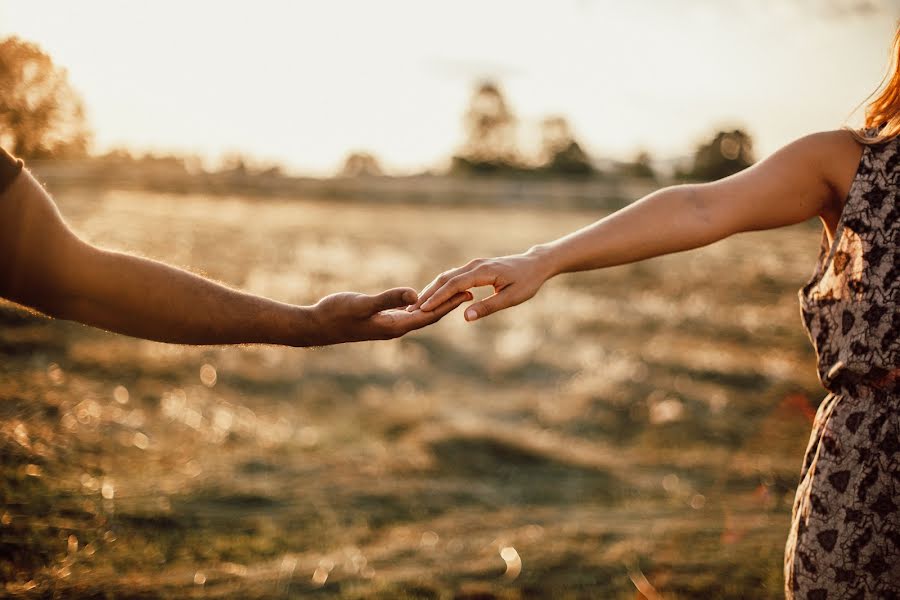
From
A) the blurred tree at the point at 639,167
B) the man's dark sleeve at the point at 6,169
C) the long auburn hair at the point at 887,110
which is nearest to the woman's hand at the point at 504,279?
the long auburn hair at the point at 887,110

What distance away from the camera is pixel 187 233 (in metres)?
10.2

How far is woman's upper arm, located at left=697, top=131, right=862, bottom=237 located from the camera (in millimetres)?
1658

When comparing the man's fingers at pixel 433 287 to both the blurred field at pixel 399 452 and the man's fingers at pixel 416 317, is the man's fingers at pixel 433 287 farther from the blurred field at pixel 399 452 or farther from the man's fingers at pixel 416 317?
the blurred field at pixel 399 452

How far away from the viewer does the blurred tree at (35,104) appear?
8.57 feet

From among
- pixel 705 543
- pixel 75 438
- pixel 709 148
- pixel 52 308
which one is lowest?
pixel 705 543

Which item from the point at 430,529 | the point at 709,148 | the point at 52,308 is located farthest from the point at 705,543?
the point at 709,148

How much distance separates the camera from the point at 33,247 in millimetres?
1644

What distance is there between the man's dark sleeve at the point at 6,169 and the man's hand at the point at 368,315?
31.3 inches

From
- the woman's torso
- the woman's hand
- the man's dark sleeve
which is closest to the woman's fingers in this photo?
the woman's hand

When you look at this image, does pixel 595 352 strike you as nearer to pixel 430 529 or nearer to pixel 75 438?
pixel 430 529

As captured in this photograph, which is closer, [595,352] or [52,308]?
[52,308]

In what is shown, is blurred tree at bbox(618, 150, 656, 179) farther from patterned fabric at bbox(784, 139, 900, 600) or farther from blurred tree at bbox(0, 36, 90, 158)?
patterned fabric at bbox(784, 139, 900, 600)

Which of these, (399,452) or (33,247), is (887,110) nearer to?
(33,247)

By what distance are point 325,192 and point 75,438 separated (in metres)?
15.7
